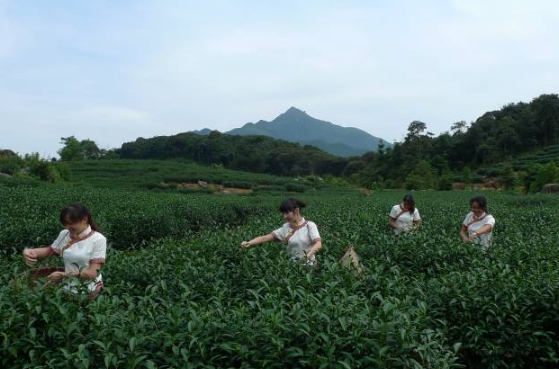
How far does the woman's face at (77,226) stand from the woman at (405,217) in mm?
5052

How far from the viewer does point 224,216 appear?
55.9ft

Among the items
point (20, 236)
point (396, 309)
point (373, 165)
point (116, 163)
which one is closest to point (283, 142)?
point (373, 165)

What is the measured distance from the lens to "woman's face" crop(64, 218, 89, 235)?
426 centimetres

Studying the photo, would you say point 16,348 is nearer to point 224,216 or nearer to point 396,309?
point 396,309

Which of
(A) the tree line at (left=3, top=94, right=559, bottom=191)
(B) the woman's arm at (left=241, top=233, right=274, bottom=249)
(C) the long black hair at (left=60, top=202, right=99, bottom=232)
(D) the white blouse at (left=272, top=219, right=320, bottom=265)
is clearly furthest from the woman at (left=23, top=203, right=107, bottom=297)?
(A) the tree line at (left=3, top=94, right=559, bottom=191)

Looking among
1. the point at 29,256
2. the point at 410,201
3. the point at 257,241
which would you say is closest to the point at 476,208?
the point at 410,201

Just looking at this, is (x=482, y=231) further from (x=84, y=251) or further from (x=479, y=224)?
(x=84, y=251)

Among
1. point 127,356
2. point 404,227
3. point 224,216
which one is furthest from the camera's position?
point 224,216

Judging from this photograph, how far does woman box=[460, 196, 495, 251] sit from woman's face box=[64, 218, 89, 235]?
4.63 metres

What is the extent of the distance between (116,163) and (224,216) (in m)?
41.7

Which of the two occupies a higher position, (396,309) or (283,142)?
(283,142)

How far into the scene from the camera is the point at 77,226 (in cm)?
428

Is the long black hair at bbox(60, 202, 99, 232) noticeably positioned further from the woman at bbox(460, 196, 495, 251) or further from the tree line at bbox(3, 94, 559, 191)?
the tree line at bbox(3, 94, 559, 191)

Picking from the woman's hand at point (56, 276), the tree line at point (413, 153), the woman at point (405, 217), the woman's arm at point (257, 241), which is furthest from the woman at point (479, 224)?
the tree line at point (413, 153)
